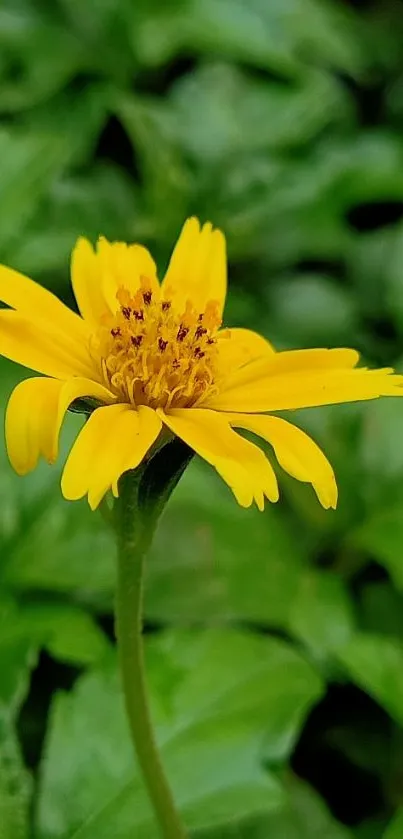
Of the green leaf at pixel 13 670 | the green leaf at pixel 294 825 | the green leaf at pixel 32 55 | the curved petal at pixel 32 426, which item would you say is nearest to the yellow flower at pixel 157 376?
the curved petal at pixel 32 426

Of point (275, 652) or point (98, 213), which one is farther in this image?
point (98, 213)

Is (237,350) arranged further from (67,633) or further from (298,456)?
(67,633)

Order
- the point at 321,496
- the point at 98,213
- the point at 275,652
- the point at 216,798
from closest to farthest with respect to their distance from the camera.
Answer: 1. the point at 321,496
2. the point at 216,798
3. the point at 275,652
4. the point at 98,213

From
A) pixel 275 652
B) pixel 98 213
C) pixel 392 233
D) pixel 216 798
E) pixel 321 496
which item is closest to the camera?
pixel 321 496

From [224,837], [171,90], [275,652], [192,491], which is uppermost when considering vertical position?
[171,90]

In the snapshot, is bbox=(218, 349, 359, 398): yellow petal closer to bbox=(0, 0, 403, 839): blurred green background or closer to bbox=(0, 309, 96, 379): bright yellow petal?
bbox=(0, 309, 96, 379): bright yellow petal

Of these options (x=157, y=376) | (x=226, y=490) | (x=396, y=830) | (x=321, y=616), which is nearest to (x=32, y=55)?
(x=226, y=490)

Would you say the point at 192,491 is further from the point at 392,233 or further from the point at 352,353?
the point at 392,233

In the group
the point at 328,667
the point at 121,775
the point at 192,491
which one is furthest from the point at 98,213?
the point at 121,775

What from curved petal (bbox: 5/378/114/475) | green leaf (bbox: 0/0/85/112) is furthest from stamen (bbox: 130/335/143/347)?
green leaf (bbox: 0/0/85/112)
